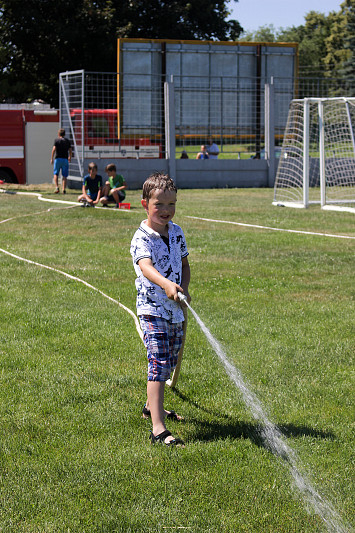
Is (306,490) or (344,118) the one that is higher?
(344,118)

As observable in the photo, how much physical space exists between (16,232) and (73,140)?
1030cm

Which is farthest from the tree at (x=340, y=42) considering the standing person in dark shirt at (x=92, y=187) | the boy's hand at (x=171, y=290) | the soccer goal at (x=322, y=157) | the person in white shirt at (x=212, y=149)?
the boy's hand at (x=171, y=290)

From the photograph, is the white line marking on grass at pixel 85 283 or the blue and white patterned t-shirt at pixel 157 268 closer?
the blue and white patterned t-shirt at pixel 157 268

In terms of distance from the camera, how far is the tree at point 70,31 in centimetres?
3922

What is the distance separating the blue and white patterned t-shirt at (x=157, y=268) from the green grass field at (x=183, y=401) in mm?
718

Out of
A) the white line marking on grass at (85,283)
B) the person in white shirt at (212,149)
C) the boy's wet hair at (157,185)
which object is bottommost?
the white line marking on grass at (85,283)

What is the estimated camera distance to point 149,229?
4.55 metres

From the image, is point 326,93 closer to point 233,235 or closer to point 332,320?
point 233,235

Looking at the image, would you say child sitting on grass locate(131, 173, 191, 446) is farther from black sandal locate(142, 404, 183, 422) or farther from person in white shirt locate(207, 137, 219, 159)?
person in white shirt locate(207, 137, 219, 159)

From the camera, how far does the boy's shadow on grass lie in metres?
4.37

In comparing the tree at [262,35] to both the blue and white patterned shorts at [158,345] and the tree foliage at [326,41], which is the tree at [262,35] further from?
the blue and white patterned shorts at [158,345]

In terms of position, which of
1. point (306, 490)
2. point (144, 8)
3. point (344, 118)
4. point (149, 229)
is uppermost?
point (144, 8)

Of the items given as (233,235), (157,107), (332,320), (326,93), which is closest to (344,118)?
(326,93)

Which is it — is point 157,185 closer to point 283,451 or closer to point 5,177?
point 283,451
